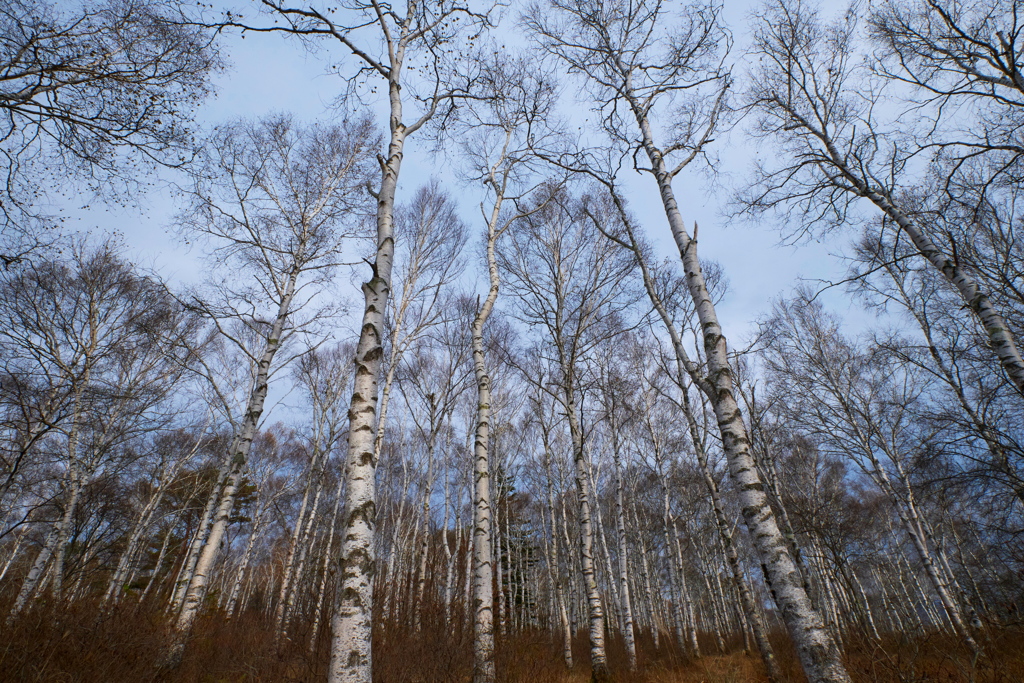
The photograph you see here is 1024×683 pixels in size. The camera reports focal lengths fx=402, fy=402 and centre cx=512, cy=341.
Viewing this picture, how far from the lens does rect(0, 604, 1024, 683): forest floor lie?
3.75m

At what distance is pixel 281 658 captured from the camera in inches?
221

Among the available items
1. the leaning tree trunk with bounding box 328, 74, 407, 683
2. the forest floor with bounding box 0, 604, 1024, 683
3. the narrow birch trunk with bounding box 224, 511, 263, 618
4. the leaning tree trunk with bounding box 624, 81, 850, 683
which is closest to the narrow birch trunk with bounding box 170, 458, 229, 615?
the forest floor with bounding box 0, 604, 1024, 683

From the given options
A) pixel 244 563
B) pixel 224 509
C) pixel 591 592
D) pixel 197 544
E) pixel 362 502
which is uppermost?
pixel 244 563

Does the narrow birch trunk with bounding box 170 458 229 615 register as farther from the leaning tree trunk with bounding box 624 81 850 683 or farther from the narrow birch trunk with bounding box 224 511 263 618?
the leaning tree trunk with bounding box 624 81 850 683

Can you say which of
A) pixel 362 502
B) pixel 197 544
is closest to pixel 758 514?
pixel 362 502

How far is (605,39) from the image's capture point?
7219 millimetres

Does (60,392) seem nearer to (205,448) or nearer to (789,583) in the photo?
(205,448)

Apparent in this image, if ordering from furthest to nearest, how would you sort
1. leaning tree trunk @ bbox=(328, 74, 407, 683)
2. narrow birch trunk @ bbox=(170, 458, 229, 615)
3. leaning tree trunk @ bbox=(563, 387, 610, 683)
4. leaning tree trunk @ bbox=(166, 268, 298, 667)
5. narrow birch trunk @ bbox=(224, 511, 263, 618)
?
narrow birch trunk @ bbox=(224, 511, 263, 618) < narrow birch trunk @ bbox=(170, 458, 229, 615) < leaning tree trunk @ bbox=(563, 387, 610, 683) < leaning tree trunk @ bbox=(166, 268, 298, 667) < leaning tree trunk @ bbox=(328, 74, 407, 683)

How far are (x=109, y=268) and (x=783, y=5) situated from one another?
631 inches

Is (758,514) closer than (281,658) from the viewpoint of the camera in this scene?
Yes

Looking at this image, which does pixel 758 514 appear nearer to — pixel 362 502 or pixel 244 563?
pixel 362 502

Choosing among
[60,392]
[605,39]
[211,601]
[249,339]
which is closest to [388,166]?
[605,39]

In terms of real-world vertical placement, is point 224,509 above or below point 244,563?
below

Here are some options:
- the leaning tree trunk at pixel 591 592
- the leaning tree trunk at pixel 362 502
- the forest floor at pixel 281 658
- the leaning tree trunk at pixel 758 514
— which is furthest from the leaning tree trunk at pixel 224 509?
the leaning tree trunk at pixel 758 514
